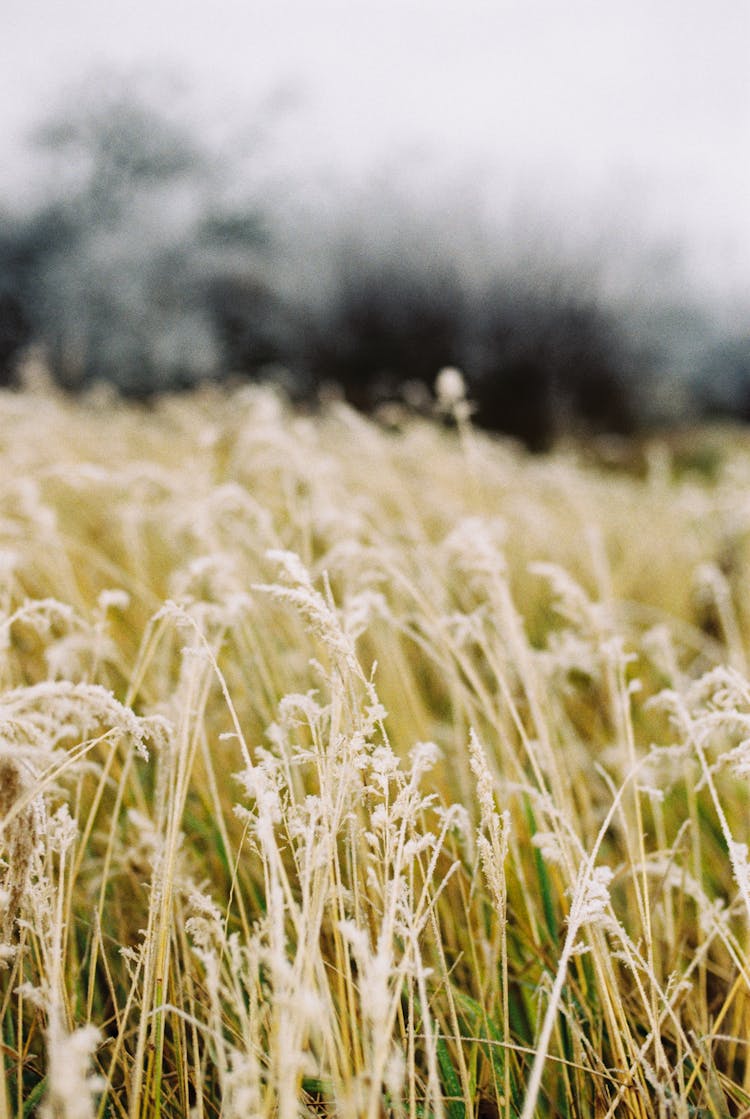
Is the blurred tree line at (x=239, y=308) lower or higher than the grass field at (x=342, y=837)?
higher

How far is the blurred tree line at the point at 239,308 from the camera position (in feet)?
11.9

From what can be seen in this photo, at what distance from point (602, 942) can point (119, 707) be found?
0.61m

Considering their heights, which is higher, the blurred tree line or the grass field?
the blurred tree line

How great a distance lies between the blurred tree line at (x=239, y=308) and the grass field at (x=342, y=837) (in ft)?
5.44

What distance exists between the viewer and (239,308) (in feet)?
19.1

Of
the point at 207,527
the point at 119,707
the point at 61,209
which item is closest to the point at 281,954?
the point at 119,707

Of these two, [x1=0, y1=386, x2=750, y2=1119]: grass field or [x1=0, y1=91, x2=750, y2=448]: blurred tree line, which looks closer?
[x1=0, y1=386, x2=750, y2=1119]: grass field

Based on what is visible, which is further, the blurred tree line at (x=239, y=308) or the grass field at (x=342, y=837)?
the blurred tree line at (x=239, y=308)

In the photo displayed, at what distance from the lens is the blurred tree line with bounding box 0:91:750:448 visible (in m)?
3.63

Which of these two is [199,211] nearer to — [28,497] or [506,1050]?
[28,497]

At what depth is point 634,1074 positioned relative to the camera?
Result: 78 centimetres

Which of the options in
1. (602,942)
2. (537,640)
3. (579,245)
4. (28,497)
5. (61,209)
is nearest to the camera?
(602,942)

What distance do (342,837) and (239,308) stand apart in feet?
18.0

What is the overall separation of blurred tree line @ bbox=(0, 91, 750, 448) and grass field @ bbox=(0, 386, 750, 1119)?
1657mm
